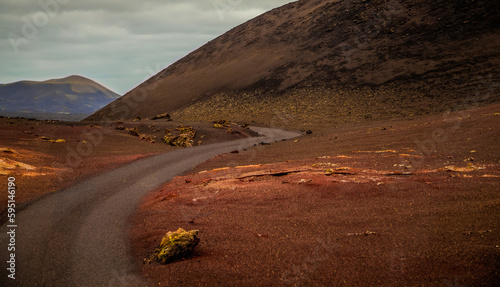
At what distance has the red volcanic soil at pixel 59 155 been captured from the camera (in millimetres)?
14766

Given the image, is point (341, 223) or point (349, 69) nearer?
point (341, 223)

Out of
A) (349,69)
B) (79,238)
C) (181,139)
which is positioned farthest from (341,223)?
(349,69)

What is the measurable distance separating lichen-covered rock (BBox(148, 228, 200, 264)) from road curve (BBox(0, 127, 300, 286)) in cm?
70

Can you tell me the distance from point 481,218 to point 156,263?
8397 millimetres

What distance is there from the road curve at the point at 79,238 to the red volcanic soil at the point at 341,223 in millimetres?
593

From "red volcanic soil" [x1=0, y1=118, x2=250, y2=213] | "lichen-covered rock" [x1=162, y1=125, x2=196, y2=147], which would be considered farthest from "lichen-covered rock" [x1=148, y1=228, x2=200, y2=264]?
"lichen-covered rock" [x1=162, y1=125, x2=196, y2=147]

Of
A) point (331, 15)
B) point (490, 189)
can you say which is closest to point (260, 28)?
point (331, 15)

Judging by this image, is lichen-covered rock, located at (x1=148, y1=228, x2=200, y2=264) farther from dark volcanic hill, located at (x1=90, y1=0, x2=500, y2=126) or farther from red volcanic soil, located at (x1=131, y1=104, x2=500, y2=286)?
dark volcanic hill, located at (x1=90, y1=0, x2=500, y2=126)

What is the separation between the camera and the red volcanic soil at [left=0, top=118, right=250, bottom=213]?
1477 cm

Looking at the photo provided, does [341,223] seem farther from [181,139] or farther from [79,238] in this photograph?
[181,139]

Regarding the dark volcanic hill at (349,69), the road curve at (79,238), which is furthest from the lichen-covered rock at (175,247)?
the dark volcanic hill at (349,69)

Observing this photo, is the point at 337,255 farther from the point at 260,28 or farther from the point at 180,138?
the point at 260,28

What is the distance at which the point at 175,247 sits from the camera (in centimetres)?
782

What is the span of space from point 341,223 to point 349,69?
223 feet
